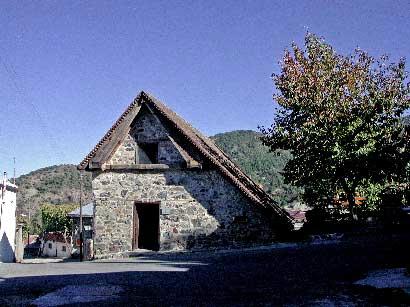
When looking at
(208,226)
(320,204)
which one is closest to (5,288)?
(208,226)

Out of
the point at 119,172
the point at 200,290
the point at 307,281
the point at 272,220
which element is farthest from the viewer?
the point at 119,172

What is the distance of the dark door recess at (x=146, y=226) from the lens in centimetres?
1619

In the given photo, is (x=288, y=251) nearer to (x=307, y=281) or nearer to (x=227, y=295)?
(x=307, y=281)

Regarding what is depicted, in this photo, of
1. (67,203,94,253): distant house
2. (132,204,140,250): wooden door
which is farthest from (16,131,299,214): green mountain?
(132,204,140,250): wooden door

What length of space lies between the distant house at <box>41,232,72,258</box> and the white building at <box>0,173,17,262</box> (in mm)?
17313

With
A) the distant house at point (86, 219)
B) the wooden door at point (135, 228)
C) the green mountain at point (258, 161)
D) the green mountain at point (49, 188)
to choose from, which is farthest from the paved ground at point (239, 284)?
the green mountain at point (49, 188)

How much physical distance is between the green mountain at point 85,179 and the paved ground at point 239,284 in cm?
5582

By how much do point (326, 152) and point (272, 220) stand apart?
14.4ft

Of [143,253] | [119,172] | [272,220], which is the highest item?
[119,172]

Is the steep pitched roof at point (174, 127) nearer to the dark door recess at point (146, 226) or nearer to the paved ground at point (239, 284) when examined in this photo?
the dark door recess at point (146, 226)

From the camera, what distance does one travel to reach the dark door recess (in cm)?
1619

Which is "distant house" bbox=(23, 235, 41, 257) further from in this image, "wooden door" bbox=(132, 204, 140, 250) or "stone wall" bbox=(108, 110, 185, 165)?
"stone wall" bbox=(108, 110, 185, 165)

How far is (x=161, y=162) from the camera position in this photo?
1612 cm

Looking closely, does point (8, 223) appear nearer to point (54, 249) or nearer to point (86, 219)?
point (86, 219)
